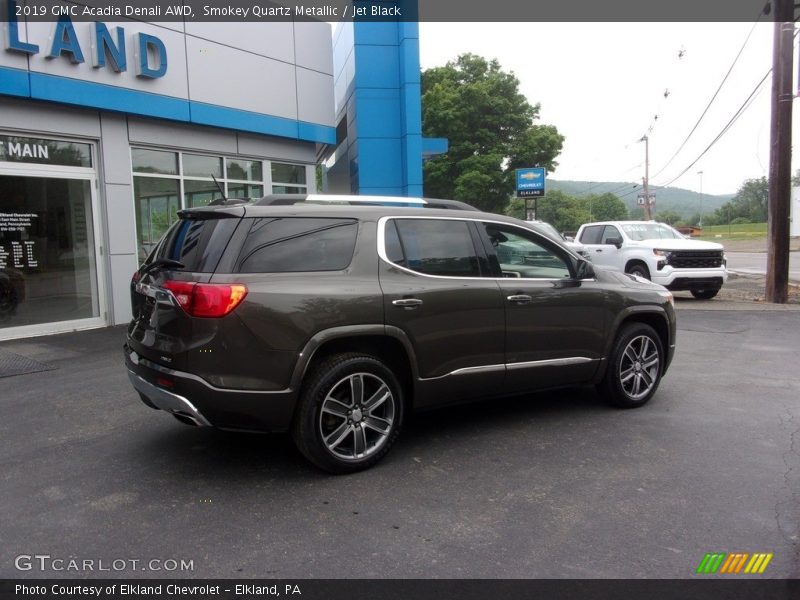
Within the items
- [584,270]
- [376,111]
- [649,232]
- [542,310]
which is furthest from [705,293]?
[542,310]

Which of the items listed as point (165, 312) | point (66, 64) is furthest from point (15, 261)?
point (165, 312)

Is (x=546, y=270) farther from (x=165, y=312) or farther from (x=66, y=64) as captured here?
(x=66, y=64)

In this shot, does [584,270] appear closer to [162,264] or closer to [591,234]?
[162,264]

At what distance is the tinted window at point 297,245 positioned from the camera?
3893mm

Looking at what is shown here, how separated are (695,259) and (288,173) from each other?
348 inches

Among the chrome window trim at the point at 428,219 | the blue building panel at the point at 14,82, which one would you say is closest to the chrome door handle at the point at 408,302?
the chrome window trim at the point at 428,219

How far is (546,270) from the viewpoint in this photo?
5.19 metres

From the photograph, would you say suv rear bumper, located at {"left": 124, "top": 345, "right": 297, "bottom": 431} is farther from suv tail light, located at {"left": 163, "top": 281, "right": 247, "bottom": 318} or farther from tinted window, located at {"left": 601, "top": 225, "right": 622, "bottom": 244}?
tinted window, located at {"left": 601, "top": 225, "right": 622, "bottom": 244}

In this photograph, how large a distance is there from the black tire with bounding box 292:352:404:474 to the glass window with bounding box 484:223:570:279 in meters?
1.39

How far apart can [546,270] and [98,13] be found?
27.4 ft

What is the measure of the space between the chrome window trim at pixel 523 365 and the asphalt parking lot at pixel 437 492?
50 cm

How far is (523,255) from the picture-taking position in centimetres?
515

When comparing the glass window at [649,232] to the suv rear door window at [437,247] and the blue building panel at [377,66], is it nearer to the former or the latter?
the blue building panel at [377,66]

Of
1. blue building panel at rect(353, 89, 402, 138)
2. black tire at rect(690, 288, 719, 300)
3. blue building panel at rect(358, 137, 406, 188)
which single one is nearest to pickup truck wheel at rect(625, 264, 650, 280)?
black tire at rect(690, 288, 719, 300)
